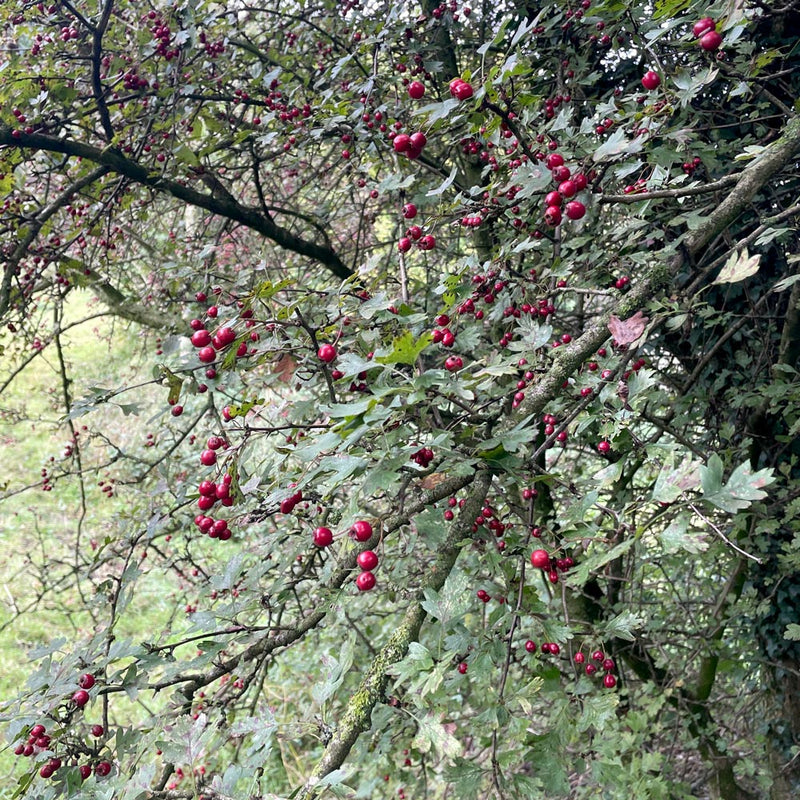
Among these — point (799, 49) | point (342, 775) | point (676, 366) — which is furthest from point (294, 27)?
point (342, 775)

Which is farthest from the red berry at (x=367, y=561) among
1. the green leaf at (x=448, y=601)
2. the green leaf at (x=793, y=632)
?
the green leaf at (x=793, y=632)

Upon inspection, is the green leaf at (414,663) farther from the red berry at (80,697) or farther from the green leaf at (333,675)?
the red berry at (80,697)

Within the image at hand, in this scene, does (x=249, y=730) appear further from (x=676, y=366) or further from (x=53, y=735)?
(x=676, y=366)

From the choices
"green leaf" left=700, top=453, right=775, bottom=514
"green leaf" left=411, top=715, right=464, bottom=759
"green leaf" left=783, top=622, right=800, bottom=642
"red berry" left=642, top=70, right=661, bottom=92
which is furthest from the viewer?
"green leaf" left=783, top=622, right=800, bottom=642

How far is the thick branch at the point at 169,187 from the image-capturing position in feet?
8.14

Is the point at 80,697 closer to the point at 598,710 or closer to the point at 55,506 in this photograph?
the point at 598,710

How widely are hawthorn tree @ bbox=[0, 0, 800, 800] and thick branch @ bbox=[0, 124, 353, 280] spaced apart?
2cm

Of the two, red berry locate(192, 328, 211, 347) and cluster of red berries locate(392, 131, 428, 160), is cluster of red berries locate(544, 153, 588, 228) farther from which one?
red berry locate(192, 328, 211, 347)

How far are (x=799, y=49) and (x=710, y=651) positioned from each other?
252 centimetres

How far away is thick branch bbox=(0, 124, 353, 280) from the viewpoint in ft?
8.14

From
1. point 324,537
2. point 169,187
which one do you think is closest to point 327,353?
point 324,537

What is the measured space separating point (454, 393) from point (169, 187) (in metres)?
2.17

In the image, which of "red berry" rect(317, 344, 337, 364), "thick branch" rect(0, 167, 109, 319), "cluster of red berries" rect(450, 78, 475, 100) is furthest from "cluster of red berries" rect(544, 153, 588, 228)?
"thick branch" rect(0, 167, 109, 319)

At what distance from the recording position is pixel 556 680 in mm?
1858
